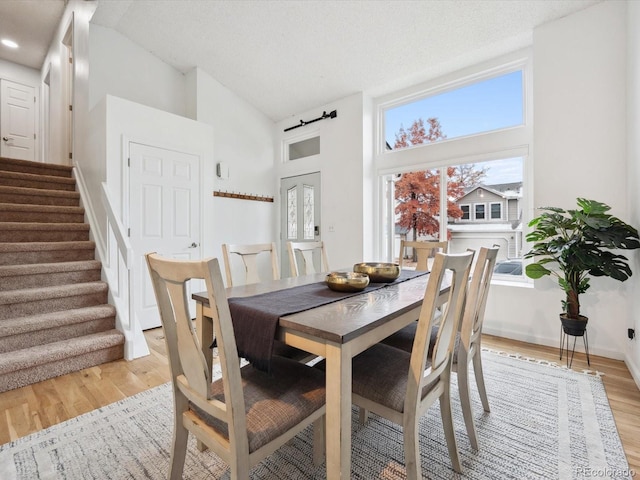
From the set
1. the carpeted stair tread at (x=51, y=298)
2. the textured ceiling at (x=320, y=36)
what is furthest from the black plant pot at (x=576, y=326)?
the carpeted stair tread at (x=51, y=298)

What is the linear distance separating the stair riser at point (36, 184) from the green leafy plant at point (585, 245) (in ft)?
16.4

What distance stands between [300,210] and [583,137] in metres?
3.45

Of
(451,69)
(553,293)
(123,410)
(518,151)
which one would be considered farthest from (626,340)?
(123,410)

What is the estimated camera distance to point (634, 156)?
238cm

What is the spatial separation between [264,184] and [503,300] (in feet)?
12.1

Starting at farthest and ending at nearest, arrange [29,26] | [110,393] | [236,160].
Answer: [29,26] < [236,160] < [110,393]

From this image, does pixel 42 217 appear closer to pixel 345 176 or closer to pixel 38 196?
pixel 38 196

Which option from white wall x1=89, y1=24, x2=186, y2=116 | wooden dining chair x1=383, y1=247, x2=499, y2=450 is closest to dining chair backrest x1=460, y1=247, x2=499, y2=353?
wooden dining chair x1=383, y1=247, x2=499, y2=450

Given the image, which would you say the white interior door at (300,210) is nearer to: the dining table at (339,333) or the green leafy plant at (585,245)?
the green leafy plant at (585,245)

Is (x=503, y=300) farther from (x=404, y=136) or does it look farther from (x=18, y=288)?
(x=18, y=288)

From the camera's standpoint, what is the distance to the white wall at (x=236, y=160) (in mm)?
4391

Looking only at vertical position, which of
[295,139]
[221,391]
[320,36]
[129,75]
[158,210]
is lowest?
[221,391]

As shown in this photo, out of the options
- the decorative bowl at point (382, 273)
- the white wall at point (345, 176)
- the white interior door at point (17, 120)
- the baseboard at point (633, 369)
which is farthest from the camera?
the white interior door at point (17, 120)

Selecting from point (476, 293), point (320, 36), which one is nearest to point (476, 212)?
point (476, 293)
